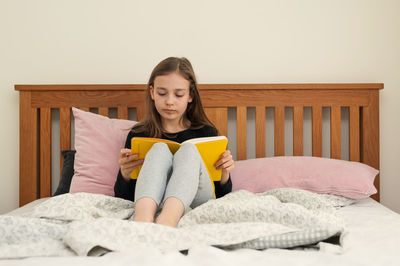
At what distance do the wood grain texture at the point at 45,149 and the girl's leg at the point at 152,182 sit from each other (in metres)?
0.83

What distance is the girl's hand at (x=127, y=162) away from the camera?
116cm

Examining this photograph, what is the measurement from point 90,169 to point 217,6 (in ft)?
3.10

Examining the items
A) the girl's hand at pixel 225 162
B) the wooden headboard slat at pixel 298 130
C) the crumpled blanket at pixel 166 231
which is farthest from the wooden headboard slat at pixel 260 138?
the crumpled blanket at pixel 166 231

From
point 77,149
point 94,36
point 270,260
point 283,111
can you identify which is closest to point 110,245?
point 270,260

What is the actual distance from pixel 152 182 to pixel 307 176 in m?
0.68

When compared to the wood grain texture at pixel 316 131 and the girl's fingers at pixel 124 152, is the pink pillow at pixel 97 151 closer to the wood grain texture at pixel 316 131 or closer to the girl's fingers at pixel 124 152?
the girl's fingers at pixel 124 152

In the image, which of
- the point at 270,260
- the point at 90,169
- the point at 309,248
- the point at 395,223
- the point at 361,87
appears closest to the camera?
the point at 270,260

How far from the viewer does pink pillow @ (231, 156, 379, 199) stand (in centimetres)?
134

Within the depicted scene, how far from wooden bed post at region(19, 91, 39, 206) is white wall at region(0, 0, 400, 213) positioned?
4.1 inches

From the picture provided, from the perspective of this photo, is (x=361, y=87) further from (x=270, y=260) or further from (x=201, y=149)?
(x=270, y=260)

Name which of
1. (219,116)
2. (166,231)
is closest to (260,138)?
(219,116)

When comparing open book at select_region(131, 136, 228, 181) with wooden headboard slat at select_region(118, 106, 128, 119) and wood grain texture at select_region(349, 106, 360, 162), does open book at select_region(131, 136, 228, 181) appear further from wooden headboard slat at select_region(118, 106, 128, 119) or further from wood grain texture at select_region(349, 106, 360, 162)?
wood grain texture at select_region(349, 106, 360, 162)

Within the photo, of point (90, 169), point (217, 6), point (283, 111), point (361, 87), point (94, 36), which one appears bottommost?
point (90, 169)

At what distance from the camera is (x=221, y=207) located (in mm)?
874
